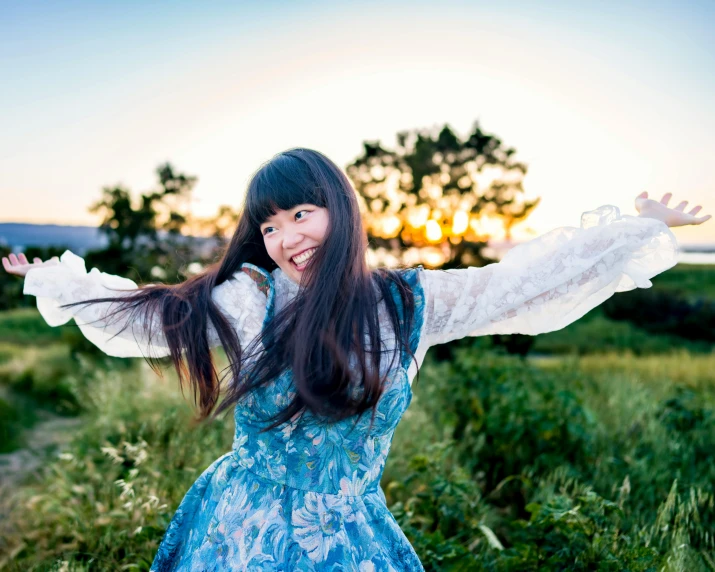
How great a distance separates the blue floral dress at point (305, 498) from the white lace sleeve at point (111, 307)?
11cm

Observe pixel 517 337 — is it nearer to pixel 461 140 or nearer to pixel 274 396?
pixel 461 140

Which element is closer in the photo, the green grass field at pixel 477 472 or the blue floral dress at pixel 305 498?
the blue floral dress at pixel 305 498

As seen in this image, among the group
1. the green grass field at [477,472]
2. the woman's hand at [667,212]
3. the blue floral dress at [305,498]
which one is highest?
the woman's hand at [667,212]

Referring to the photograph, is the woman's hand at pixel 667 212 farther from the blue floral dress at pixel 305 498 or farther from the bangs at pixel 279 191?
the bangs at pixel 279 191

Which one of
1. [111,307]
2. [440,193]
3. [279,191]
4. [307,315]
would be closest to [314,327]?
[307,315]

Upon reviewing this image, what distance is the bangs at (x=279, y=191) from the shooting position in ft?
5.80

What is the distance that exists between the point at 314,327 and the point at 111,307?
73 cm

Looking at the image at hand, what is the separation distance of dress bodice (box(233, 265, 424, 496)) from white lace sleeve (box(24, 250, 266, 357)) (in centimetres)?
12

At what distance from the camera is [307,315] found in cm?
164

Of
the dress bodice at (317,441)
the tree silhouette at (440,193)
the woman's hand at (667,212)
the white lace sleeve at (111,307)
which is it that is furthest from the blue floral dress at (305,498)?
the tree silhouette at (440,193)

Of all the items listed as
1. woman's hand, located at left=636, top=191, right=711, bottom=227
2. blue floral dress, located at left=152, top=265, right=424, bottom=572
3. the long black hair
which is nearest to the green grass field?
blue floral dress, located at left=152, top=265, right=424, bottom=572

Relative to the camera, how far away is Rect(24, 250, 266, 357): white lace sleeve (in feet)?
6.00

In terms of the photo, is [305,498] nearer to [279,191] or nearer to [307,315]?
[307,315]

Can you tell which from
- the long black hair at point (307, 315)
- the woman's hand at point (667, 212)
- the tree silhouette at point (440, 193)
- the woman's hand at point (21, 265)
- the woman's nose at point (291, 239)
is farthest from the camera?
the tree silhouette at point (440, 193)
